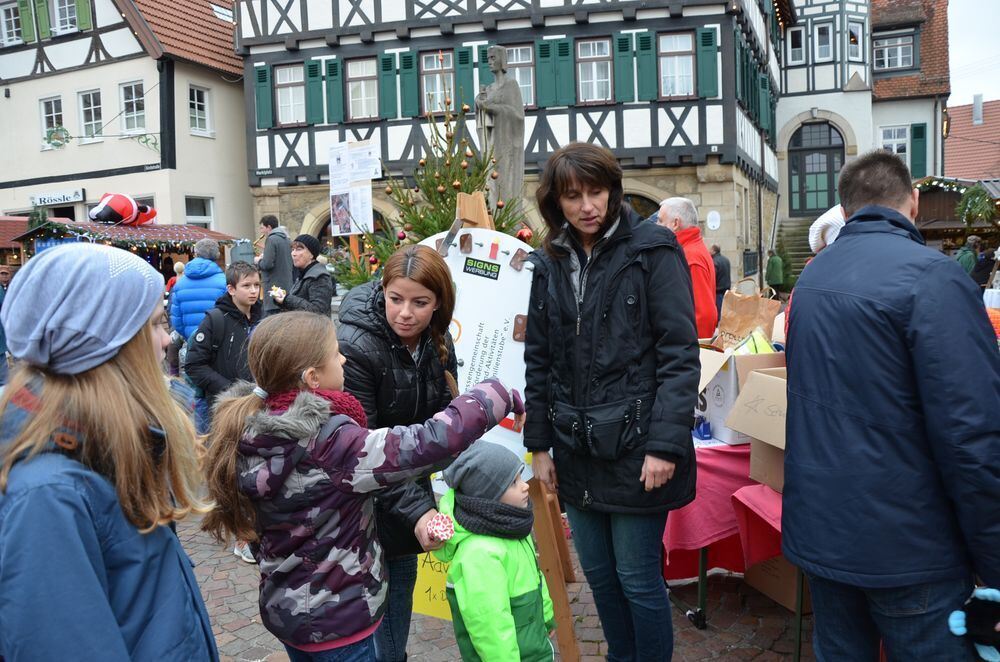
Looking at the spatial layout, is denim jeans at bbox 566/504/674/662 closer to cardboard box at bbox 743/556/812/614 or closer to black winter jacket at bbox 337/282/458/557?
black winter jacket at bbox 337/282/458/557

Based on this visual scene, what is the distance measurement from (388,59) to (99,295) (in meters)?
17.0

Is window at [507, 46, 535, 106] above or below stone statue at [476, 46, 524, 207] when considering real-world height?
above

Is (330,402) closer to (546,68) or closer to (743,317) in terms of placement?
(743,317)

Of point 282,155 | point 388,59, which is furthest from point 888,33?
point 282,155

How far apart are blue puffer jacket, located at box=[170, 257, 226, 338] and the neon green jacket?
4.09m

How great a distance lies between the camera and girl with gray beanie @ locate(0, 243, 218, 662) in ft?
3.82

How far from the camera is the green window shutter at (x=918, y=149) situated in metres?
27.5

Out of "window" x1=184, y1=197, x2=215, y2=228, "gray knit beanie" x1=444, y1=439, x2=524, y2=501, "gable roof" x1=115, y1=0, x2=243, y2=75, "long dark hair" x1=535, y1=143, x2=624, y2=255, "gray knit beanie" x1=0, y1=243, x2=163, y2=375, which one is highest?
"gable roof" x1=115, y1=0, x2=243, y2=75

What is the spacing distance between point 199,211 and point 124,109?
2940 millimetres

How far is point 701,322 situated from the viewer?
4.34 metres

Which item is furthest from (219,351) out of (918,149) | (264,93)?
(918,149)

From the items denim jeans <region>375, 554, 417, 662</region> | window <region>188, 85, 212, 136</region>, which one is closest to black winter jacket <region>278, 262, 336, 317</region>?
denim jeans <region>375, 554, 417, 662</region>

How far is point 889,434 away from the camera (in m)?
1.85

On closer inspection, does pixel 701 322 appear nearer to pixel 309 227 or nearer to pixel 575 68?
pixel 575 68
